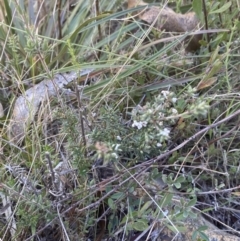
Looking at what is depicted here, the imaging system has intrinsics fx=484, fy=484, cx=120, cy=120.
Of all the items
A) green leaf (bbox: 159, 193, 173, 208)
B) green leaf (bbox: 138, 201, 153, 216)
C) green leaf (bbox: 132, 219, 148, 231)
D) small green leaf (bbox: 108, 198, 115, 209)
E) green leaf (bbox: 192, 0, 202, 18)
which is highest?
green leaf (bbox: 192, 0, 202, 18)

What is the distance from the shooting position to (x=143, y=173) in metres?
1.22

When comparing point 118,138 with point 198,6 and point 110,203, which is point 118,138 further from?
point 198,6

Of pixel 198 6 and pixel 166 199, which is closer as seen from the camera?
pixel 166 199

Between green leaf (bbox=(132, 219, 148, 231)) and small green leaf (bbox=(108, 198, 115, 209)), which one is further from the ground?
small green leaf (bbox=(108, 198, 115, 209))

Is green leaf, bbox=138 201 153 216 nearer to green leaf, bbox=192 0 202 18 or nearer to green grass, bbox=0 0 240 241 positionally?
green grass, bbox=0 0 240 241

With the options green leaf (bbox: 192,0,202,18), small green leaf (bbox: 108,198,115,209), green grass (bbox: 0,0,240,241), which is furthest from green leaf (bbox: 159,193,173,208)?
green leaf (bbox: 192,0,202,18)

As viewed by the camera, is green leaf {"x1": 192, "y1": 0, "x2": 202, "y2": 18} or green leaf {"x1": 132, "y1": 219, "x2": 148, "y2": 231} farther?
green leaf {"x1": 192, "y1": 0, "x2": 202, "y2": 18}

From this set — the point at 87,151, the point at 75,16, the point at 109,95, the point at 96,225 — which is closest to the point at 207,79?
the point at 109,95

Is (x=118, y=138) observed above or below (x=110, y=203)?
above

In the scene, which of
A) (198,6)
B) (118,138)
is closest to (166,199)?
(118,138)

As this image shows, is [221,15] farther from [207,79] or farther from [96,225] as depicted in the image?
[96,225]

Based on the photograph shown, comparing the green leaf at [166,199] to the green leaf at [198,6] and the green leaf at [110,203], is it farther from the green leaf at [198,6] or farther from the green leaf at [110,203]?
the green leaf at [198,6]

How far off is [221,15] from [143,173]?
67cm

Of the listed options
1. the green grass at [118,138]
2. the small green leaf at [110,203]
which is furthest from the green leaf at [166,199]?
the small green leaf at [110,203]
